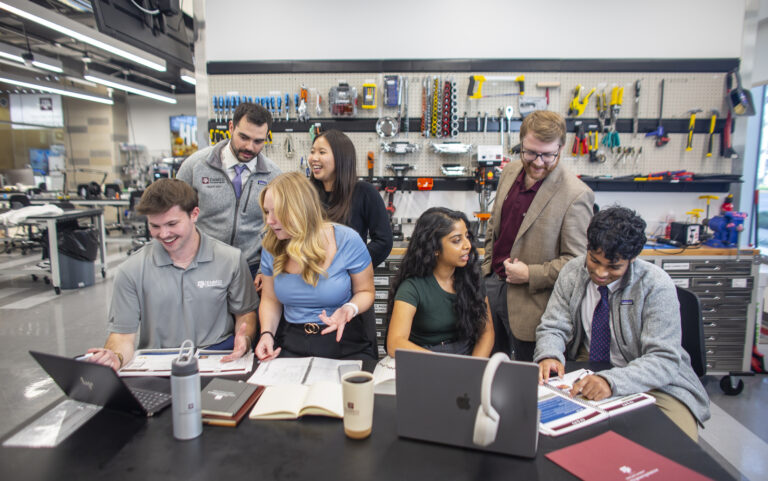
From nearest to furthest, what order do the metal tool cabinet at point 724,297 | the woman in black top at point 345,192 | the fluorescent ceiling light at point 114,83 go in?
the woman in black top at point 345,192 → the metal tool cabinet at point 724,297 → the fluorescent ceiling light at point 114,83

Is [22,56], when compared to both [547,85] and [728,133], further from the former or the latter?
[728,133]

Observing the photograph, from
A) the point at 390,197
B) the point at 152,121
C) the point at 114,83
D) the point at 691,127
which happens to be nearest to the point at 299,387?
the point at 390,197

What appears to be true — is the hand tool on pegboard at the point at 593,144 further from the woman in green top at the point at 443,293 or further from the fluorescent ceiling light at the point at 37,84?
the fluorescent ceiling light at the point at 37,84

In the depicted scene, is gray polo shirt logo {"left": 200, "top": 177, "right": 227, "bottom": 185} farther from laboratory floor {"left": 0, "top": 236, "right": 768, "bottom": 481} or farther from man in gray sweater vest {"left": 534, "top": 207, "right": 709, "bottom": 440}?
man in gray sweater vest {"left": 534, "top": 207, "right": 709, "bottom": 440}

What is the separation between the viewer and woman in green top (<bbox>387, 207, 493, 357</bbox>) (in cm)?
175

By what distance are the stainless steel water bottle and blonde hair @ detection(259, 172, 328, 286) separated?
640 millimetres

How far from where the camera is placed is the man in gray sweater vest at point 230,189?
225cm

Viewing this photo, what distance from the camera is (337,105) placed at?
11.6ft

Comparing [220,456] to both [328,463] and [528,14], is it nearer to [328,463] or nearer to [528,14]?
[328,463]

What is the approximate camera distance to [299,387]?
4.07ft

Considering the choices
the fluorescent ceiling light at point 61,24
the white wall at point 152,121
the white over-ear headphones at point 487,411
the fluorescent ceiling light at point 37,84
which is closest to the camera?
the white over-ear headphones at point 487,411

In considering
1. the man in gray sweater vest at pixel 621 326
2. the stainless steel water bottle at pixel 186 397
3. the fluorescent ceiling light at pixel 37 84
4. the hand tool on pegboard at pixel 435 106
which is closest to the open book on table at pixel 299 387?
the stainless steel water bottle at pixel 186 397

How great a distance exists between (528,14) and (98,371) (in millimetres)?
3754

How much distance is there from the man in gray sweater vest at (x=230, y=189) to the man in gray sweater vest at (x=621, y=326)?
1507mm
